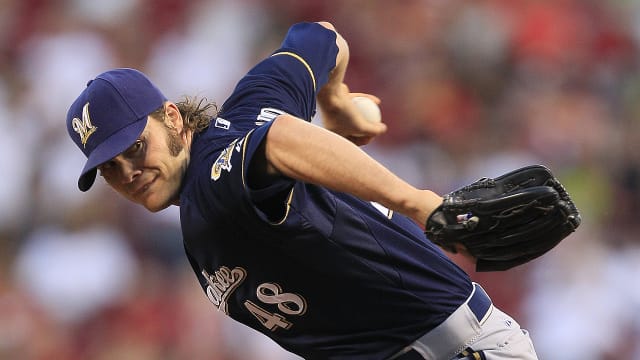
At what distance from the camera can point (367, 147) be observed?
5.72m

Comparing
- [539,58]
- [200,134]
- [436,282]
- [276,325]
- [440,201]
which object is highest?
[440,201]

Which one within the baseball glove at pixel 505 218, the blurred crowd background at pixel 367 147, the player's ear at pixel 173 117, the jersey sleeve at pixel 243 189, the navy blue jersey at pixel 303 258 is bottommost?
the blurred crowd background at pixel 367 147

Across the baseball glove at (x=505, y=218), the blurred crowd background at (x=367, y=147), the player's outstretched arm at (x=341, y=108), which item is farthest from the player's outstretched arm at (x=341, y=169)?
the blurred crowd background at (x=367, y=147)

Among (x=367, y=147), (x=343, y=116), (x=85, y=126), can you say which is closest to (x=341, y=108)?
(x=343, y=116)

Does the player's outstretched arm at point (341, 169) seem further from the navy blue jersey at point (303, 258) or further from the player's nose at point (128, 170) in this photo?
the player's nose at point (128, 170)

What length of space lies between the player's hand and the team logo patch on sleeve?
811mm

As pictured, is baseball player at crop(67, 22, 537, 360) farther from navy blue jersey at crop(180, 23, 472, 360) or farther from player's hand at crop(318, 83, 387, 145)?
player's hand at crop(318, 83, 387, 145)

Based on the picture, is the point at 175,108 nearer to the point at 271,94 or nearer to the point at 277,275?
the point at 271,94

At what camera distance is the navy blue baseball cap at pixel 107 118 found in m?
2.66

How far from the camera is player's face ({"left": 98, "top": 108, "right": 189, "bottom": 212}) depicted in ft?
8.83

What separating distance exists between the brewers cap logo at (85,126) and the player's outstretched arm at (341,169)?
694mm

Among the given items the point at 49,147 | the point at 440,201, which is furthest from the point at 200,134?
the point at 49,147

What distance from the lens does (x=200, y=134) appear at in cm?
283

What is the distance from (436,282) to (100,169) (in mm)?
950
